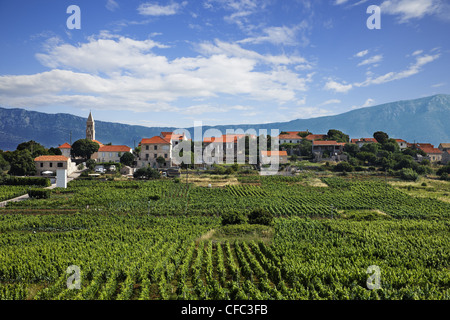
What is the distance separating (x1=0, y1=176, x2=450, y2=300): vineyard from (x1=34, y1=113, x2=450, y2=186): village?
988 inches

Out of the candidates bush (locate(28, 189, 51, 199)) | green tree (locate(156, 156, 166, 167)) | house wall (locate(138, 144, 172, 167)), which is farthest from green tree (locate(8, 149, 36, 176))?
green tree (locate(156, 156, 166, 167))

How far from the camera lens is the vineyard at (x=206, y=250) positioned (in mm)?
14039

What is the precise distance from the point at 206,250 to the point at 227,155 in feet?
224

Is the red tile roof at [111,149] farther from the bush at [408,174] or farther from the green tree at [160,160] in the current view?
the bush at [408,174]

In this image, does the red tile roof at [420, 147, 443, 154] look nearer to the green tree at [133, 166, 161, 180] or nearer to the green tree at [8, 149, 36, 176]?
the green tree at [133, 166, 161, 180]

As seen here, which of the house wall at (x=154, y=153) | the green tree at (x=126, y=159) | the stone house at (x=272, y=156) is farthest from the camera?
the stone house at (x=272, y=156)

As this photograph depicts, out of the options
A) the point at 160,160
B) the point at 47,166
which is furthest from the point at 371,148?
the point at 47,166

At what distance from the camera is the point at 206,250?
2112 centimetres

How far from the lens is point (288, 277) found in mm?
15656

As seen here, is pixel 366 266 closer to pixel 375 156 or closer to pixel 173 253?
pixel 173 253

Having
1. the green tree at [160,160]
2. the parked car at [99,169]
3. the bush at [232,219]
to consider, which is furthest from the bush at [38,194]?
the green tree at [160,160]

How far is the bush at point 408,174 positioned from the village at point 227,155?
4.80m

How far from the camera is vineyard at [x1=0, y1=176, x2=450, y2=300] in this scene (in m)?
14.0
